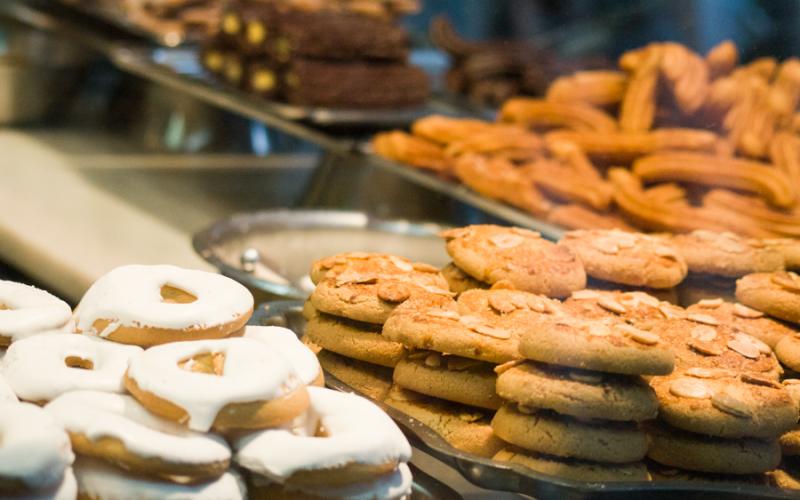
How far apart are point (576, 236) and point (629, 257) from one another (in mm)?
102

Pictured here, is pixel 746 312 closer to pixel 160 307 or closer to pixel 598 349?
pixel 598 349

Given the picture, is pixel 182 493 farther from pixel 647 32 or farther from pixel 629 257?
pixel 647 32

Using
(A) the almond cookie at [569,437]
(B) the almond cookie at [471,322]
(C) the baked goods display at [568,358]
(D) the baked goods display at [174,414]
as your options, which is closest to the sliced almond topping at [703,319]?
(C) the baked goods display at [568,358]

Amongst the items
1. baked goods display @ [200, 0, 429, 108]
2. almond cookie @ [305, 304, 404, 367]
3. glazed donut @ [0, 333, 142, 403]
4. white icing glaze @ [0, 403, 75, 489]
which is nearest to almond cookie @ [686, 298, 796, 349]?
almond cookie @ [305, 304, 404, 367]

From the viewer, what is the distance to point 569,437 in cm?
124

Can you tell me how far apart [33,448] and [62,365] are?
205mm

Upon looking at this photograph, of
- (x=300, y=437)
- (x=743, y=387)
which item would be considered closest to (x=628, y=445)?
(x=743, y=387)

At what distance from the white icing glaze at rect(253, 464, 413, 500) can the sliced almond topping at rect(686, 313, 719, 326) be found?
57 centimetres

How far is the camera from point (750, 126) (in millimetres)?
2732

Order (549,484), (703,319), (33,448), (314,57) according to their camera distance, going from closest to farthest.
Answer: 1. (33,448)
2. (549,484)
3. (703,319)
4. (314,57)

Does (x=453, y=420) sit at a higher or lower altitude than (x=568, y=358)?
lower

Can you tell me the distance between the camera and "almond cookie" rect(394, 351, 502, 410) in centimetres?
134

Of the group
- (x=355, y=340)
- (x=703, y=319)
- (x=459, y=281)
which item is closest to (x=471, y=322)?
(x=355, y=340)

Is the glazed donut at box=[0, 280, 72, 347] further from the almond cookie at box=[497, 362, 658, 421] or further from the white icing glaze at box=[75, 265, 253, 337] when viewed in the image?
the almond cookie at box=[497, 362, 658, 421]
